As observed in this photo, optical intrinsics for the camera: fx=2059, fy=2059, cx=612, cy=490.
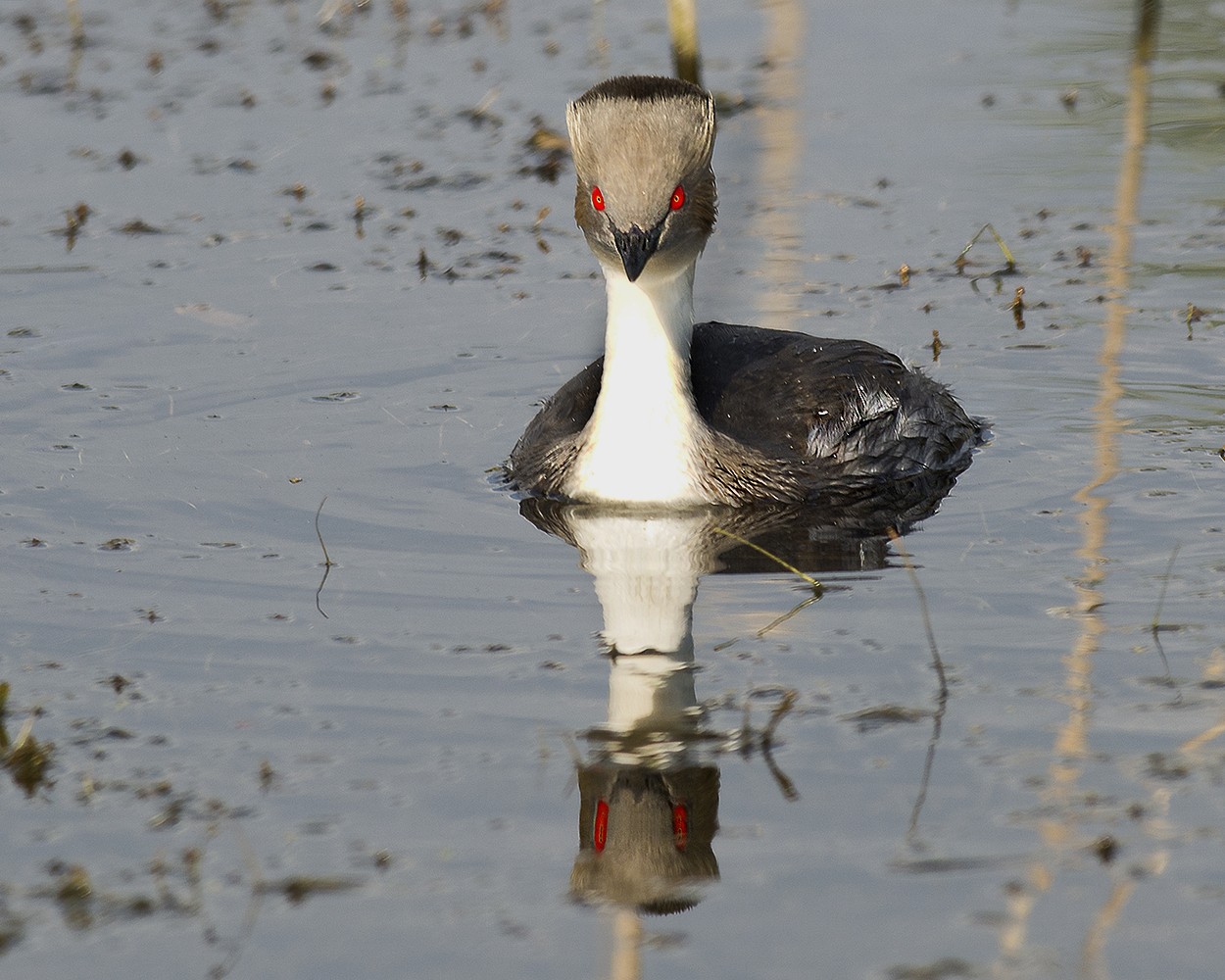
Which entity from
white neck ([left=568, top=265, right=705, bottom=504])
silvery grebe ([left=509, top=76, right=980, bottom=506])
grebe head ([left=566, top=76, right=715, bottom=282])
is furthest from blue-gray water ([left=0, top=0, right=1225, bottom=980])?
grebe head ([left=566, top=76, right=715, bottom=282])

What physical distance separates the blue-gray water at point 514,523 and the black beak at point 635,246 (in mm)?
1135

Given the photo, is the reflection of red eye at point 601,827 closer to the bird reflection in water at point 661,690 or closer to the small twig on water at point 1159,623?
the bird reflection in water at point 661,690

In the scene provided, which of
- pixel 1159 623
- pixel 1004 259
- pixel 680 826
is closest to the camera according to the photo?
pixel 680 826

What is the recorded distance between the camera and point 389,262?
11734 millimetres

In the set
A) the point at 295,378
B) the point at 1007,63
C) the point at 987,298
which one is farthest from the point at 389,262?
the point at 1007,63

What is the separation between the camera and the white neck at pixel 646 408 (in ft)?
27.3

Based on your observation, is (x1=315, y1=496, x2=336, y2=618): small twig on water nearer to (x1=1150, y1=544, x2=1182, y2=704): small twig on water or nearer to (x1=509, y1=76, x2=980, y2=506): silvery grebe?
(x1=509, y1=76, x2=980, y2=506): silvery grebe

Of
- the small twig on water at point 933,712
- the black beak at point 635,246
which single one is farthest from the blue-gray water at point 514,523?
the black beak at point 635,246

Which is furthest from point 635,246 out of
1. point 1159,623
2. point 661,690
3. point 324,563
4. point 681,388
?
point 1159,623

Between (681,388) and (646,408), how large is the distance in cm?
17

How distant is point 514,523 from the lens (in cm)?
829

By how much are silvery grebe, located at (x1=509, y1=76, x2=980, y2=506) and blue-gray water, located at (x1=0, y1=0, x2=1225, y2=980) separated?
41 cm

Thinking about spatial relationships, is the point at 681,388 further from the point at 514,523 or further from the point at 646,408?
the point at 514,523

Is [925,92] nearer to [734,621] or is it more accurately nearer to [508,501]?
[508,501]
